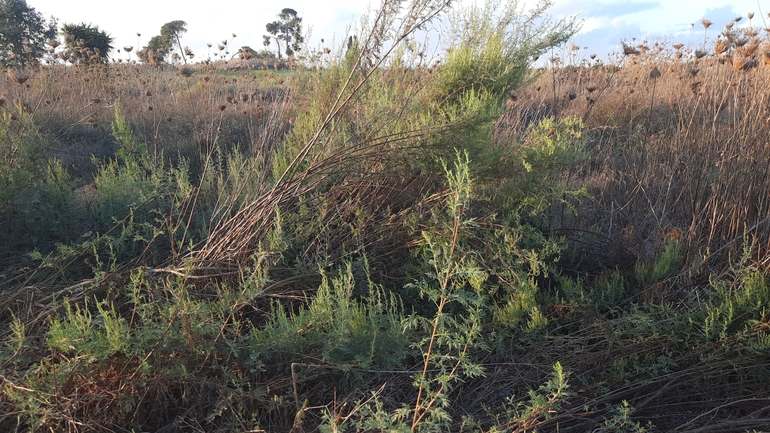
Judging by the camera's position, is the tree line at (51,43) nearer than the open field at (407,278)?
No

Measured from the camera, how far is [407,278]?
2.90 metres

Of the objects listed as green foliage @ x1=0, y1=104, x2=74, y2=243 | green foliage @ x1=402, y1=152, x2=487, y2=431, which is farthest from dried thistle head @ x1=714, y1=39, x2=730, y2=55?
green foliage @ x1=0, y1=104, x2=74, y2=243

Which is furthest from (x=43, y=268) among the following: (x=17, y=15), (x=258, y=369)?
(x=17, y=15)

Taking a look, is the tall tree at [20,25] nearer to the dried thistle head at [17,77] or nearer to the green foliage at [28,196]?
the dried thistle head at [17,77]

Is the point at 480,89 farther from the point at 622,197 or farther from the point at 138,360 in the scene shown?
the point at 138,360

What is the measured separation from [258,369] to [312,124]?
1.82 m

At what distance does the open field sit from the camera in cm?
204

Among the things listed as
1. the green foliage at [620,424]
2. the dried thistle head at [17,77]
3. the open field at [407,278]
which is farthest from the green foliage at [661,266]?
the dried thistle head at [17,77]

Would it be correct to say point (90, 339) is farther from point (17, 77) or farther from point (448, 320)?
point (17, 77)

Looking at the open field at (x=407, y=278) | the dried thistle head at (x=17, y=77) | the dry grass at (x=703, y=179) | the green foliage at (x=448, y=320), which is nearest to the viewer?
the green foliage at (x=448, y=320)

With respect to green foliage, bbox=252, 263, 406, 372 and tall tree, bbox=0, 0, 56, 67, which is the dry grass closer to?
green foliage, bbox=252, 263, 406, 372

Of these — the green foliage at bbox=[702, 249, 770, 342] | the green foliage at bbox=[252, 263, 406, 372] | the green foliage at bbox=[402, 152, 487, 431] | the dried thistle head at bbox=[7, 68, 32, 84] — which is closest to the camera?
the green foliage at bbox=[402, 152, 487, 431]

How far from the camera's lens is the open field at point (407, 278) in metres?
2.04

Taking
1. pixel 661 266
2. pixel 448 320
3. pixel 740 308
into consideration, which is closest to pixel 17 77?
pixel 448 320
